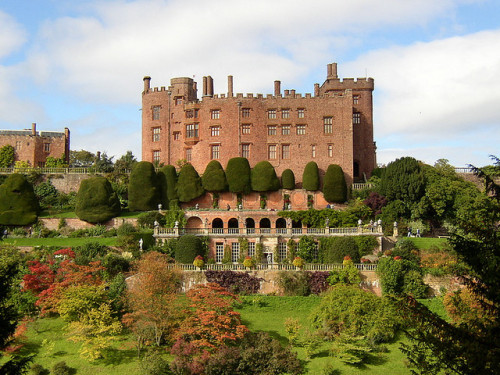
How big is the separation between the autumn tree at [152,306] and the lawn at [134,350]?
1.19m

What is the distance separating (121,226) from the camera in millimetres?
45406

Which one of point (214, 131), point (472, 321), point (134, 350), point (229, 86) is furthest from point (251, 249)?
point (472, 321)

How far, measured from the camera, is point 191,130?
58.6 metres

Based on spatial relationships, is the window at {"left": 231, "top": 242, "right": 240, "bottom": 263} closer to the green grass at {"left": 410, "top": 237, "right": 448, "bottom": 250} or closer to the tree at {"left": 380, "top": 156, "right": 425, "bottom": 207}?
the green grass at {"left": 410, "top": 237, "right": 448, "bottom": 250}

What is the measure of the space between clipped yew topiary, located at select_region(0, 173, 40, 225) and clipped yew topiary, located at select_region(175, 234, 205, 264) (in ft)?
49.8

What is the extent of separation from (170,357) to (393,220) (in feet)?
83.9

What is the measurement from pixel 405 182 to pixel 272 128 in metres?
15.9

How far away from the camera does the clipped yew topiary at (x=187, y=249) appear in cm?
4080

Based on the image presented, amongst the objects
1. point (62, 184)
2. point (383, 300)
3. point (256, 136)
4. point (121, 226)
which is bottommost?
point (383, 300)

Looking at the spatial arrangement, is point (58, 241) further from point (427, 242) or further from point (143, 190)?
point (427, 242)

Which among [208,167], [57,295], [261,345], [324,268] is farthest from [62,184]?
[261,345]

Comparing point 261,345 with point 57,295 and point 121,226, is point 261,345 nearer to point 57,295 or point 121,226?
point 57,295

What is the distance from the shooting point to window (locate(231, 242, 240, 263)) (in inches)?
1716

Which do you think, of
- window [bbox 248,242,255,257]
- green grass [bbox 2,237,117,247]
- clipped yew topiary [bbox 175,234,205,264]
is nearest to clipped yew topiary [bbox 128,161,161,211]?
green grass [bbox 2,237,117,247]
